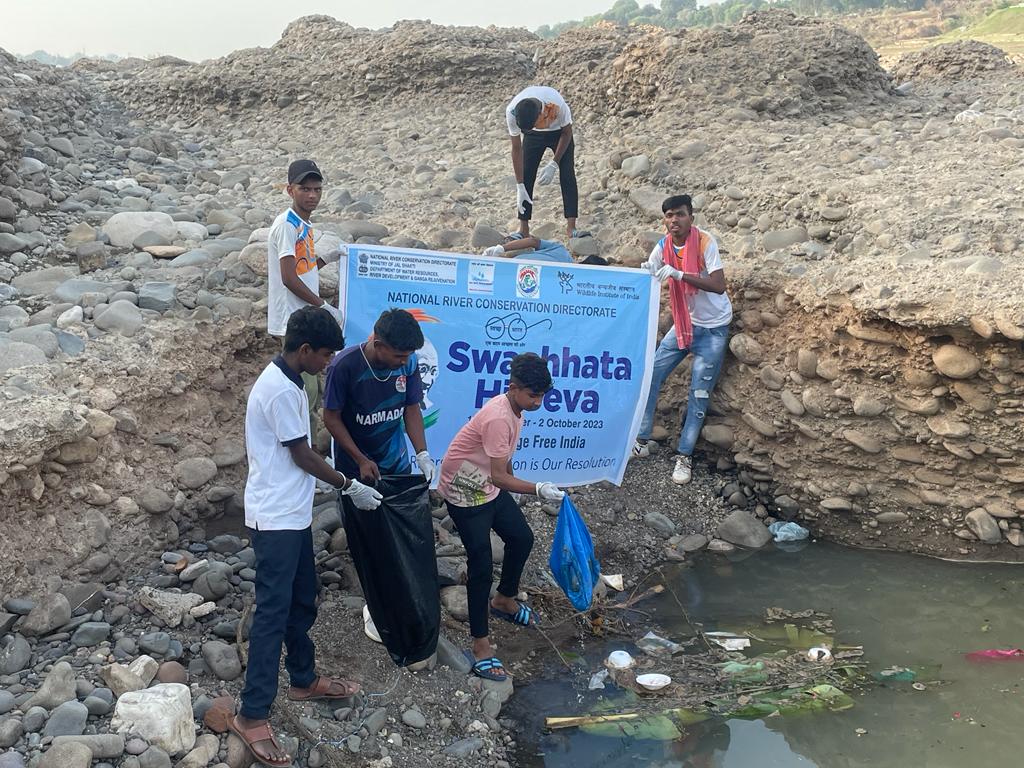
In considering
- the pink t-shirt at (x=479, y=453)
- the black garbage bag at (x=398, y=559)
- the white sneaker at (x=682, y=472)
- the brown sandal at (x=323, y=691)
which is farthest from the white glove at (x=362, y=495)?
the white sneaker at (x=682, y=472)

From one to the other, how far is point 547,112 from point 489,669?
170 inches

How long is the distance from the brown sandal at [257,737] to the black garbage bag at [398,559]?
74cm

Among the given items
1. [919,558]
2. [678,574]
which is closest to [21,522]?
[678,574]

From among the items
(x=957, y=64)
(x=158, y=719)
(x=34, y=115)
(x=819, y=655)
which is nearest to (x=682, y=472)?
(x=819, y=655)

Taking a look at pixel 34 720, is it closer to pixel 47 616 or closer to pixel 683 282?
pixel 47 616

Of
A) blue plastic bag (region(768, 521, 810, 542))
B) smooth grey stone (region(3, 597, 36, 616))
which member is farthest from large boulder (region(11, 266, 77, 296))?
blue plastic bag (region(768, 521, 810, 542))

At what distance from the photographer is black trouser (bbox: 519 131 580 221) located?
23.5 feet

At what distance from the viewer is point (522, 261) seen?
18.4 feet

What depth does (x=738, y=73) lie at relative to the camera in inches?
374

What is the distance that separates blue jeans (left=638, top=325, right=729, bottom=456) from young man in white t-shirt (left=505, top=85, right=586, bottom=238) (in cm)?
169

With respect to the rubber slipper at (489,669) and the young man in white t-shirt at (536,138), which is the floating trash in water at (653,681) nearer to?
the rubber slipper at (489,669)

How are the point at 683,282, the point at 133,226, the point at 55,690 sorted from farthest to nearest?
the point at 133,226
the point at 683,282
the point at 55,690

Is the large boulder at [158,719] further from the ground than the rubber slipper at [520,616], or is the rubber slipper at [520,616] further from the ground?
the large boulder at [158,719]

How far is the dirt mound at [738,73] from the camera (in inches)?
365
